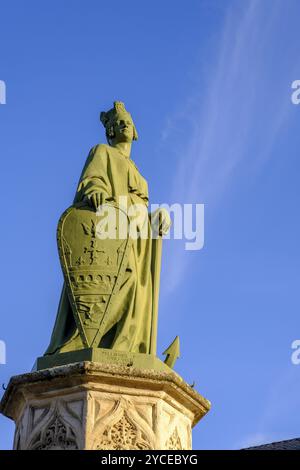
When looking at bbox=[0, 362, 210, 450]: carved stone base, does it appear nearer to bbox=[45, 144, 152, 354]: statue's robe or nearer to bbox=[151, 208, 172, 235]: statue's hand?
bbox=[45, 144, 152, 354]: statue's robe

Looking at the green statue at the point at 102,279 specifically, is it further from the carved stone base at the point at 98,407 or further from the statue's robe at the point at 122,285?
the carved stone base at the point at 98,407

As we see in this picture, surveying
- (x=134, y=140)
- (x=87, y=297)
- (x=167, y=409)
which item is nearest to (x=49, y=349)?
(x=87, y=297)

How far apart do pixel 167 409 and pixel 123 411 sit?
20.4 inches

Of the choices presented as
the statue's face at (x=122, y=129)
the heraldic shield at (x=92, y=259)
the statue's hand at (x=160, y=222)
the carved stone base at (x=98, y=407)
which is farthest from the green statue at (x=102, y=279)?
the statue's face at (x=122, y=129)

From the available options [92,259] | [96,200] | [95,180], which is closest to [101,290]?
[92,259]

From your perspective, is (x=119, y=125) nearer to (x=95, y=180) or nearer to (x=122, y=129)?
(x=122, y=129)

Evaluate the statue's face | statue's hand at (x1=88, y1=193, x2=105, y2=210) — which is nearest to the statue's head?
the statue's face

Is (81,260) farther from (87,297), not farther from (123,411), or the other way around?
(123,411)

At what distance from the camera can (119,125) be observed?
37.2 feet

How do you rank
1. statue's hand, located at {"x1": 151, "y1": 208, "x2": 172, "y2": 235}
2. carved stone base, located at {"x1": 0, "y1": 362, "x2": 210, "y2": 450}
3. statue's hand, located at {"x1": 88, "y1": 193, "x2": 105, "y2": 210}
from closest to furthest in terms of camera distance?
carved stone base, located at {"x1": 0, "y1": 362, "x2": 210, "y2": 450} → statue's hand, located at {"x1": 88, "y1": 193, "x2": 105, "y2": 210} → statue's hand, located at {"x1": 151, "y1": 208, "x2": 172, "y2": 235}

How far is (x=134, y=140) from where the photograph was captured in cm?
1158

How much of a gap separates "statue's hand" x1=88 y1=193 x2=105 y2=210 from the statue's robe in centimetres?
12

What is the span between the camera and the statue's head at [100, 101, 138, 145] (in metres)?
11.3
